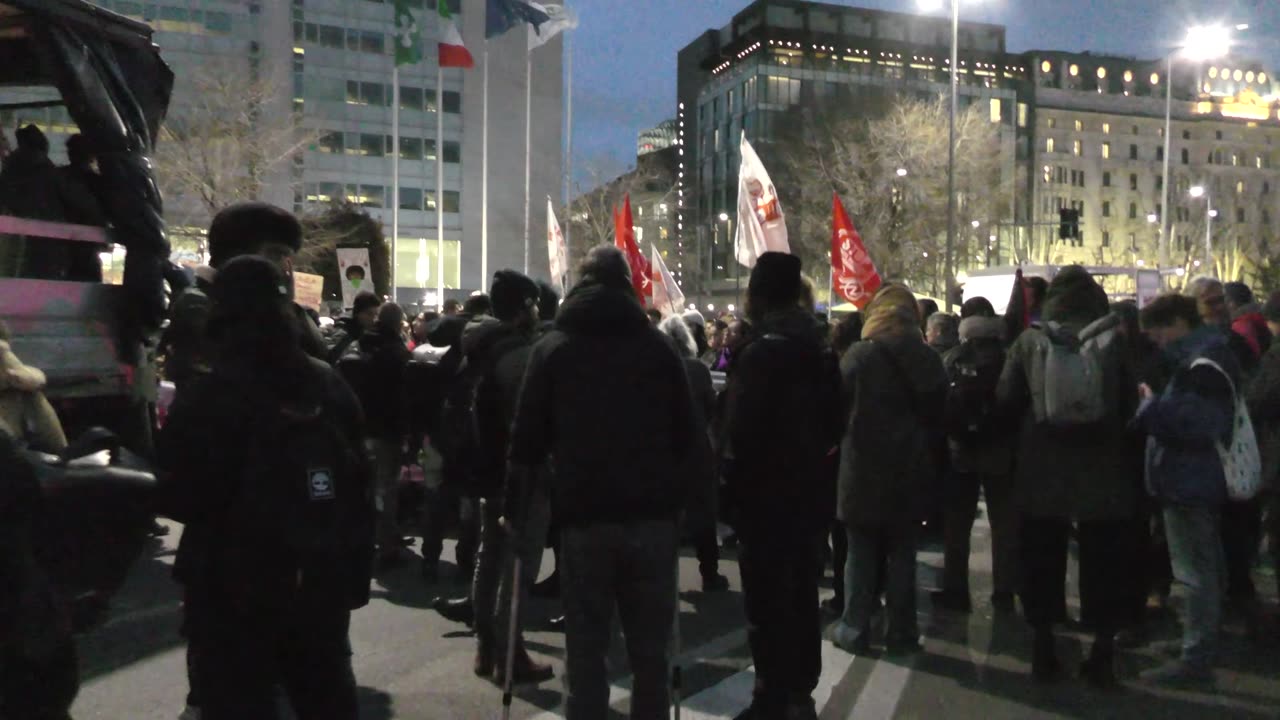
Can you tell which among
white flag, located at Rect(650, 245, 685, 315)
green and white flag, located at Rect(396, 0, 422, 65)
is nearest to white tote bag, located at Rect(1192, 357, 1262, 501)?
white flag, located at Rect(650, 245, 685, 315)

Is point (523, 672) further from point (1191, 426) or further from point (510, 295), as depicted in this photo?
point (1191, 426)

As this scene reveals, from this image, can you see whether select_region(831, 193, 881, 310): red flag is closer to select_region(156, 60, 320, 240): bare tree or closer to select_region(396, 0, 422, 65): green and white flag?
select_region(396, 0, 422, 65): green and white flag

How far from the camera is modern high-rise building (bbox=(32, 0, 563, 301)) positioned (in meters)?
61.3

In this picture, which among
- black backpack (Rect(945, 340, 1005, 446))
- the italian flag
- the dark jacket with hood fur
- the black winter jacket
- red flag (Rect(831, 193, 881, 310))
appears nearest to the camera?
the dark jacket with hood fur

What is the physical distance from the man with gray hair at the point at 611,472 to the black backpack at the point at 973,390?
9.65ft

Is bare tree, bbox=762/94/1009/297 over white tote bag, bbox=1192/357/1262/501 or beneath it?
over

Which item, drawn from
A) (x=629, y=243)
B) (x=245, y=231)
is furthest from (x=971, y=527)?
(x=629, y=243)

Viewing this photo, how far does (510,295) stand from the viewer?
570 centimetres

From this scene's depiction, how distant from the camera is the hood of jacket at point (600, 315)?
155 inches

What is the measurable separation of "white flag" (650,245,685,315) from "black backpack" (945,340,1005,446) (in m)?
6.78

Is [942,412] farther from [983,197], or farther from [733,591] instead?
[983,197]

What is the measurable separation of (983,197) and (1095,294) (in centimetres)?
4228

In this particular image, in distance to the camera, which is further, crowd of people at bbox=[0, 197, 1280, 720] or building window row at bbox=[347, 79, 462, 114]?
building window row at bbox=[347, 79, 462, 114]

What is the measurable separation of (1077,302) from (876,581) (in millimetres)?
1991
